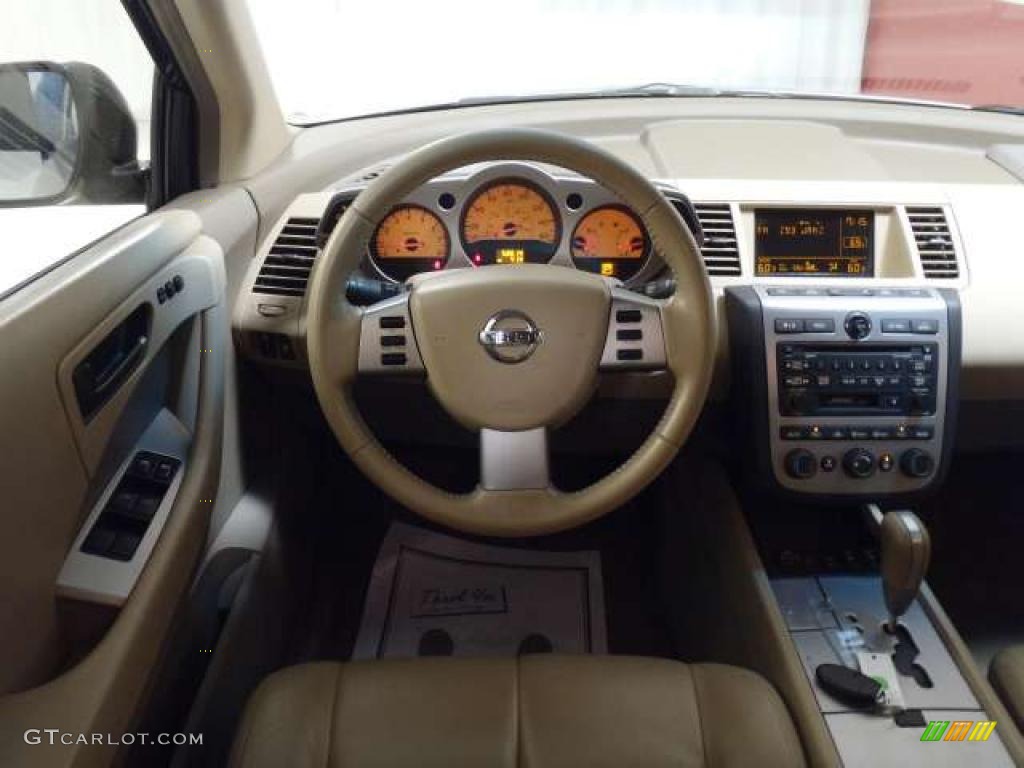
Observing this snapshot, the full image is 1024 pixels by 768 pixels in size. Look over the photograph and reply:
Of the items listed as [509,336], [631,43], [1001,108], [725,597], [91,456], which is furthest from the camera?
[631,43]

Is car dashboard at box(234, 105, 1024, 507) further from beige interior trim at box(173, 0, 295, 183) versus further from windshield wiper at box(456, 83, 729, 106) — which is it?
windshield wiper at box(456, 83, 729, 106)

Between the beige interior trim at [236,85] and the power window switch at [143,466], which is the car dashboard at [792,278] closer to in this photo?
the beige interior trim at [236,85]

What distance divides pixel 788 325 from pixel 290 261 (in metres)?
0.77

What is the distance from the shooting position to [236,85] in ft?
4.72

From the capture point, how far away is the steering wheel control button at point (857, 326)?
1.30 metres

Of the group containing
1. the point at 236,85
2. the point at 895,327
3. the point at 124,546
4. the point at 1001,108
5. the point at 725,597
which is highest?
the point at 236,85

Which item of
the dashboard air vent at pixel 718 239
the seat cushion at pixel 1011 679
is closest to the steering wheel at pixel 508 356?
the dashboard air vent at pixel 718 239

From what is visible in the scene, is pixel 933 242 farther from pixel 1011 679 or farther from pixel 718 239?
pixel 1011 679

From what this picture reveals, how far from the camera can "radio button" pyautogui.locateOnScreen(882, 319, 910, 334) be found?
4.28ft

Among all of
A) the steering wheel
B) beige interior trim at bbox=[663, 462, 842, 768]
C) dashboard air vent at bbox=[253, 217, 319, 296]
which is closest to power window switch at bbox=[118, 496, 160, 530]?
the steering wheel

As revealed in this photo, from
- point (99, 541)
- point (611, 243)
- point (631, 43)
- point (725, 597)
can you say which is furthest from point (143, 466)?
point (631, 43)

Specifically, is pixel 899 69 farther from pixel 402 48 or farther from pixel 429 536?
pixel 429 536

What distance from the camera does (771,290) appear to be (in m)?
1.34

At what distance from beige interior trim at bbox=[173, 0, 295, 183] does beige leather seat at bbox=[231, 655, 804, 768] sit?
0.87m
